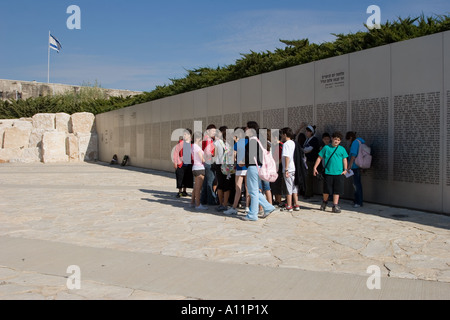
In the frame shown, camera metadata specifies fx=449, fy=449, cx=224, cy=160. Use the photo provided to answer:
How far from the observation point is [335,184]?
9211 mm

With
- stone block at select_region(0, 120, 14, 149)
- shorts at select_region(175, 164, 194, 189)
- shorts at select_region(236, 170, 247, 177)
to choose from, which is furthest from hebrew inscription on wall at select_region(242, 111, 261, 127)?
stone block at select_region(0, 120, 14, 149)

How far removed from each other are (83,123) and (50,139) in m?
3.44

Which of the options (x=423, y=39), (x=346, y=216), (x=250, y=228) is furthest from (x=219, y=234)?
(x=423, y=39)

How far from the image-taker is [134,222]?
8.25 metres

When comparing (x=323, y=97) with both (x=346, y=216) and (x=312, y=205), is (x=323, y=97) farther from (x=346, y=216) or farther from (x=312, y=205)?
(x=346, y=216)

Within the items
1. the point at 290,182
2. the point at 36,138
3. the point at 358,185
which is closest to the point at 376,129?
the point at 358,185

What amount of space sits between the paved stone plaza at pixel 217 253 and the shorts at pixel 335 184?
47 cm

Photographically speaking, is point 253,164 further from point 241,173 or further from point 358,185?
point 358,185

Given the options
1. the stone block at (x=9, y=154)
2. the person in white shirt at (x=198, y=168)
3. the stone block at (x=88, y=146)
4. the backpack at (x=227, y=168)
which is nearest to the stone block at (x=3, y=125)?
the stone block at (x=9, y=154)

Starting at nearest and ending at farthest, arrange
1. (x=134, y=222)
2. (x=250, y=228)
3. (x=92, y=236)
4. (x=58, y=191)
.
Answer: (x=92, y=236)
(x=250, y=228)
(x=134, y=222)
(x=58, y=191)

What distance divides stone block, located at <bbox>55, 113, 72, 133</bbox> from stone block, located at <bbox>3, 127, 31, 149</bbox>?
2379mm

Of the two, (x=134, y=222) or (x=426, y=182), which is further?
(x=426, y=182)

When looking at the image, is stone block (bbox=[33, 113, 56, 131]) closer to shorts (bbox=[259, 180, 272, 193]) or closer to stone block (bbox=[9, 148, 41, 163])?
stone block (bbox=[9, 148, 41, 163])
